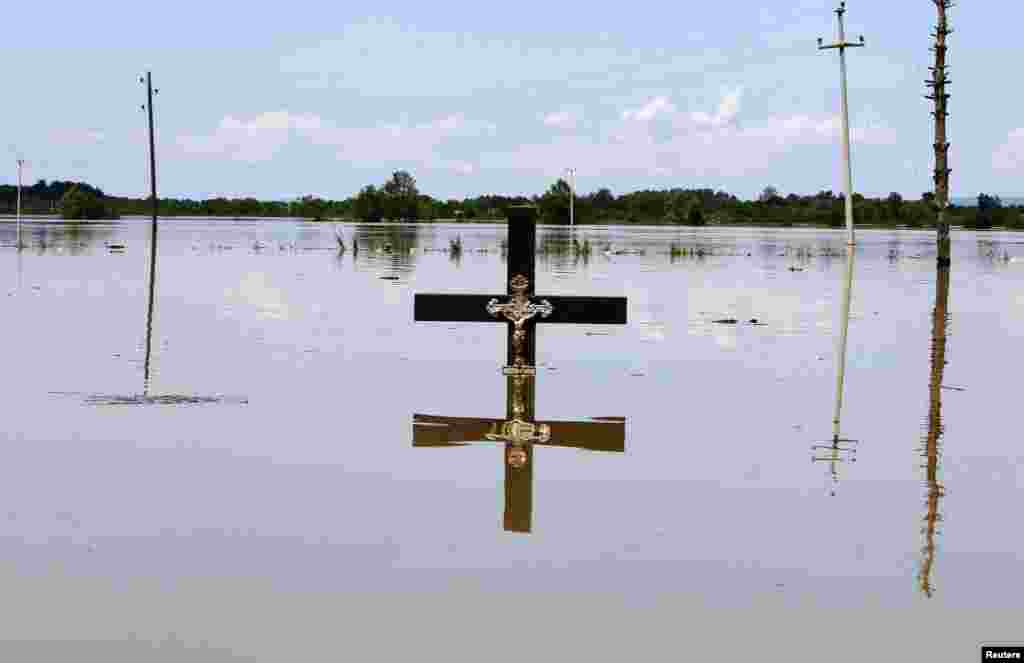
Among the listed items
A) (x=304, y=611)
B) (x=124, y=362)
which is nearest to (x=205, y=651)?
(x=304, y=611)

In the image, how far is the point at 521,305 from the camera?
38.3ft

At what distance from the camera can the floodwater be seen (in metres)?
5.73

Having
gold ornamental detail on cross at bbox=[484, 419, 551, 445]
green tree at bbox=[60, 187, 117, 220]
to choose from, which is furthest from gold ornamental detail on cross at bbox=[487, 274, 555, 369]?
green tree at bbox=[60, 187, 117, 220]

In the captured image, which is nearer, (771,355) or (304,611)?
(304,611)

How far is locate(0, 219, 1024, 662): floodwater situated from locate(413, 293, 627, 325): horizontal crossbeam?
2.69 ft

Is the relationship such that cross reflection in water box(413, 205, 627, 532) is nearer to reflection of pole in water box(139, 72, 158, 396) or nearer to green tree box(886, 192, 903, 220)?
reflection of pole in water box(139, 72, 158, 396)

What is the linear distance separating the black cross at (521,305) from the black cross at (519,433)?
1.48 ft

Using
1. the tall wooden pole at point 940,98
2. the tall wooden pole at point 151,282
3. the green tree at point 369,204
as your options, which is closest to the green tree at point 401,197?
the green tree at point 369,204

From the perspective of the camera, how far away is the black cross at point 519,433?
9.50 meters

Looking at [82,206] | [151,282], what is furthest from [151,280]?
[82,206]

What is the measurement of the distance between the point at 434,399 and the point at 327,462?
3.22 metres

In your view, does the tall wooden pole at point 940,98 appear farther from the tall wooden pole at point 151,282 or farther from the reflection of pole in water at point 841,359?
the tall wooden pole at point 151,282

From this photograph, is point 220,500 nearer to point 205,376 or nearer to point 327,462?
point 327,462

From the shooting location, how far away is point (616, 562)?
6.72 metres
